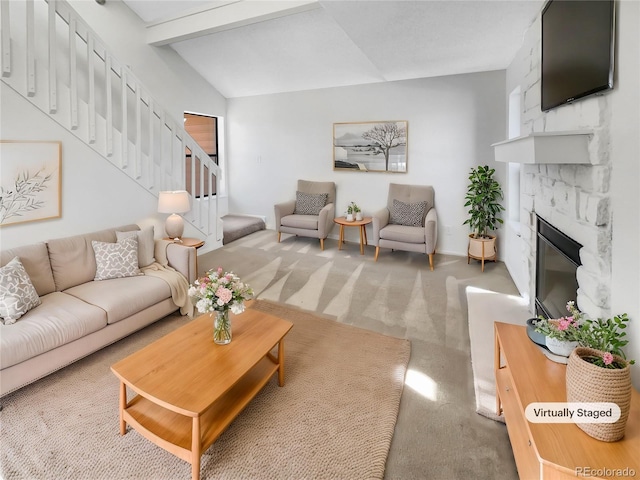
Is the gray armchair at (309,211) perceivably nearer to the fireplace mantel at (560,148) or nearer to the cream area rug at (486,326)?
the cream area rug at (486,326)

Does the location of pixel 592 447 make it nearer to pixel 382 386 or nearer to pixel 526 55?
pixel 382 386

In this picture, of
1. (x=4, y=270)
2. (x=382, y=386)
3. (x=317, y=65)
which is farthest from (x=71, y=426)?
(x=317, y=65)

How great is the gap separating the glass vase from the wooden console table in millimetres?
1472

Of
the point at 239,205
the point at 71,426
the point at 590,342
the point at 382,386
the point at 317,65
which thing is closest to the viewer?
the point at 590,342

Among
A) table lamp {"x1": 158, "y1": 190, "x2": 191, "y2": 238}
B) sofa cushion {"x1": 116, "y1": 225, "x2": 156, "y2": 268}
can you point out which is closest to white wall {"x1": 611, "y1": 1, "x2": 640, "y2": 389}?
sofa cushion {"x1": 116, "y1": 225, "x2": 156, "y2": 268}

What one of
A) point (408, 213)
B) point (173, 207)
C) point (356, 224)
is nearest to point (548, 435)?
point (173, 207)

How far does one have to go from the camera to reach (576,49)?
1.88m

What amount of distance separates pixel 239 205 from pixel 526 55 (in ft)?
17.2

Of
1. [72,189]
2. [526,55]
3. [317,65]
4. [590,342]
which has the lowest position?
[590,342]

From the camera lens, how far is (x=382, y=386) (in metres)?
2.30

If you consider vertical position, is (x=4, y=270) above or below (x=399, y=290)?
above

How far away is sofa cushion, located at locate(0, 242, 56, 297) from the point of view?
2.71 meters
